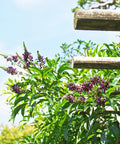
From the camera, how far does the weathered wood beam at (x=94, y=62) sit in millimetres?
2056

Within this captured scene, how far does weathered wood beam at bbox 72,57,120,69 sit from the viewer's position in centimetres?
206

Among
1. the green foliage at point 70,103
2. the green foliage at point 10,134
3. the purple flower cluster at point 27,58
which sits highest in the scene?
the purple flower cluster at point 27,58

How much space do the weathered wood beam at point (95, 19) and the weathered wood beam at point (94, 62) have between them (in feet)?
1.24

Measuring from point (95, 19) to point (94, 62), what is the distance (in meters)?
0.49

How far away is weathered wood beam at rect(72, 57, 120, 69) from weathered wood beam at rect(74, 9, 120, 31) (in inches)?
14.8

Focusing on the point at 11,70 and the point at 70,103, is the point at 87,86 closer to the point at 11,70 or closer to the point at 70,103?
the point at 70,103

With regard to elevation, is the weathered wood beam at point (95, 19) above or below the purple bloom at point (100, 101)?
above

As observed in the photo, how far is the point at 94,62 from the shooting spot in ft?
6.88

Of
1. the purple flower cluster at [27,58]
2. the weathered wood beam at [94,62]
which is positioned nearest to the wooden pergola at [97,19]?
the weathered wood beam at [94,62]

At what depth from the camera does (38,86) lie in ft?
11.1

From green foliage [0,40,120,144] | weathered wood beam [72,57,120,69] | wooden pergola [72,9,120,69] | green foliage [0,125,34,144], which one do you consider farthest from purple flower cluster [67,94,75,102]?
green foliage [0,125,34,144]

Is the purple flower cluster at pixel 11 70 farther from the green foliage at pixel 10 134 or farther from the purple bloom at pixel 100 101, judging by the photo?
the green foliage at pixel 10 134

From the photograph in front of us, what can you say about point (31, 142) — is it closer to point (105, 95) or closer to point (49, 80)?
point (49, 80)

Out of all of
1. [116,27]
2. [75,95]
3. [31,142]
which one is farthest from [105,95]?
[31,142]
